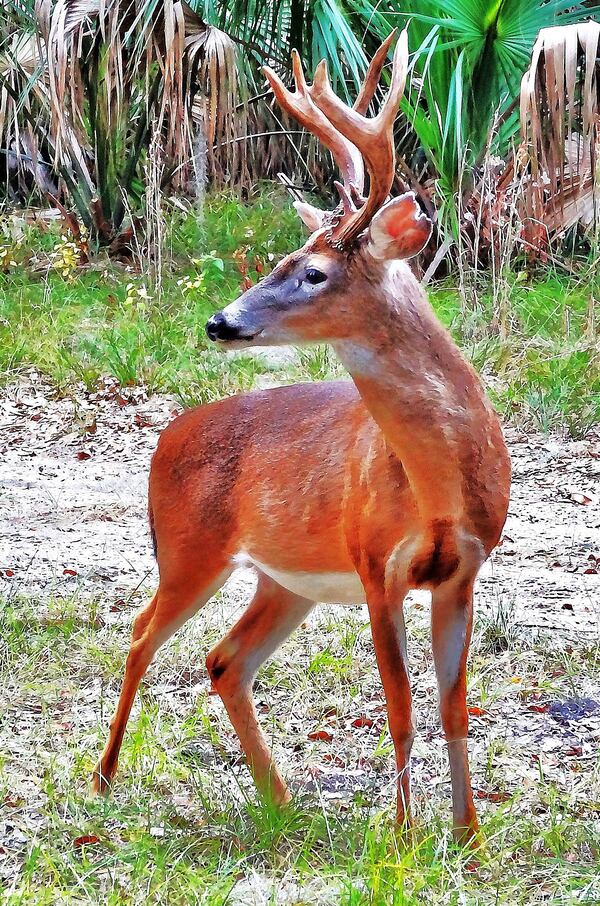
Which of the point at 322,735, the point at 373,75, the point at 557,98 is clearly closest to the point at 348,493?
the point at 373,75

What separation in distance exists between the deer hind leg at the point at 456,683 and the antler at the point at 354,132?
1002mm

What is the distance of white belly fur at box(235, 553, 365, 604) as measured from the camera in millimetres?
3385

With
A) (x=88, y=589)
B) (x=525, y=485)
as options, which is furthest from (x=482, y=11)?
(x=88, y=589)

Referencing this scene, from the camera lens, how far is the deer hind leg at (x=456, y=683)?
3189mm

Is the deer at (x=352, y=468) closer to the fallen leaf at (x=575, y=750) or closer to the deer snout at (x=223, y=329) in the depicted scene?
the deer snout at (x=223, y=329)

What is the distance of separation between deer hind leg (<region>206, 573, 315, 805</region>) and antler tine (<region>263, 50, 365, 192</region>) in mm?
1342

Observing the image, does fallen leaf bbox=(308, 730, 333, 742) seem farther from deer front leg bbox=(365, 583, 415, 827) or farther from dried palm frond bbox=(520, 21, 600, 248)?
dried palm frond bbox=(520, 21, 600, 248)

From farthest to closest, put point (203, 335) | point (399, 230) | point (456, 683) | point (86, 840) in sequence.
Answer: point (203, 335), point (86, 840), point (456, 683), point (399, 230)

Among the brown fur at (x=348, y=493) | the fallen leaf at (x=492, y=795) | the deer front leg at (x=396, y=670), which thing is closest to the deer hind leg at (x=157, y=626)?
the brown fur at (x=348, y=493)

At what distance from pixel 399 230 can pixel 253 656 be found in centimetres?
154

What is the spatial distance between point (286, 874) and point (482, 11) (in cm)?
687

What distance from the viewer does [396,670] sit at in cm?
313

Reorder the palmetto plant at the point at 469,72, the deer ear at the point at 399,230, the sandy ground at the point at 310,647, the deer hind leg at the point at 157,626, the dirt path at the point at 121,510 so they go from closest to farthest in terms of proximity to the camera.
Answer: the deer ear at the point at 399,230 < the deer hind leg at the point at 157,626 < the sandy ground at the point at 310,647 < the dirt path at the point at 121,510 < the palmetto plant at the point at 469,72

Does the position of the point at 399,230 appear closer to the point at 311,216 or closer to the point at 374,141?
the point at 374,141
